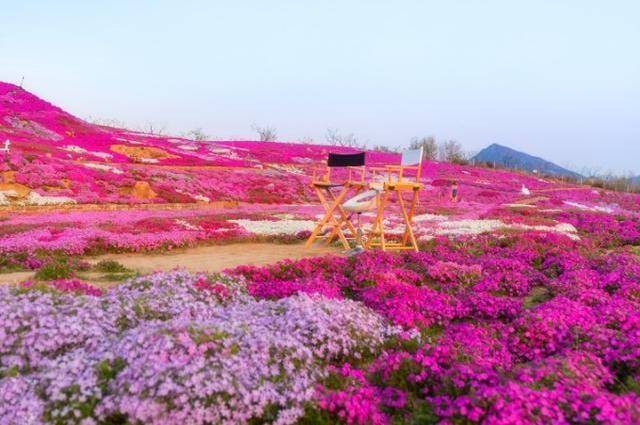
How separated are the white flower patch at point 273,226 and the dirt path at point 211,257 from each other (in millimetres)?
1476

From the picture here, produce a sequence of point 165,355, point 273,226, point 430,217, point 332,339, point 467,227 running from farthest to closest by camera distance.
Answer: point 430,217
point 273,226
point 467,227
point 332,339
point 165,355

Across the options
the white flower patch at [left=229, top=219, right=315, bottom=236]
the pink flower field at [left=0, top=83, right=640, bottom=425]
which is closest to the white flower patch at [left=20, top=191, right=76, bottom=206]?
the white flower patch at [left=229, top=219, right=315, bottom=236]

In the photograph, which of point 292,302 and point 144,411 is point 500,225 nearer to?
point 292,302

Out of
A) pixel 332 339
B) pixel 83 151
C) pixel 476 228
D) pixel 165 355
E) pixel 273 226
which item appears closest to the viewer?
pixel 165 355

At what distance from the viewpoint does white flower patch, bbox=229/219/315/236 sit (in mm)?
17938

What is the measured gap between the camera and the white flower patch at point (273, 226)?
1794 centimetres

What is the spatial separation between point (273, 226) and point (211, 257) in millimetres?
6152

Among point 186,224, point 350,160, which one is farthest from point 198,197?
point 350,160

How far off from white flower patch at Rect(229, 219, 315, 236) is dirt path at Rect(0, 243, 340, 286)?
148 cm

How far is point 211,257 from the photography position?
1352 cm

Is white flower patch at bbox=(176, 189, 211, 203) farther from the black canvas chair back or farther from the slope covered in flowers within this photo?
the slope covered in flowers

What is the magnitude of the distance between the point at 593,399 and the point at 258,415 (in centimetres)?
258

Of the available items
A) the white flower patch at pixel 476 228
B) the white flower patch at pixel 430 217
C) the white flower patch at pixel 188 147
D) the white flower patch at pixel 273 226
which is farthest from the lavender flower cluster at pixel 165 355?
the white flower patch at pixel 188 147

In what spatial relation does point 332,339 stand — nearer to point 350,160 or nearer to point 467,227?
point 350,160
